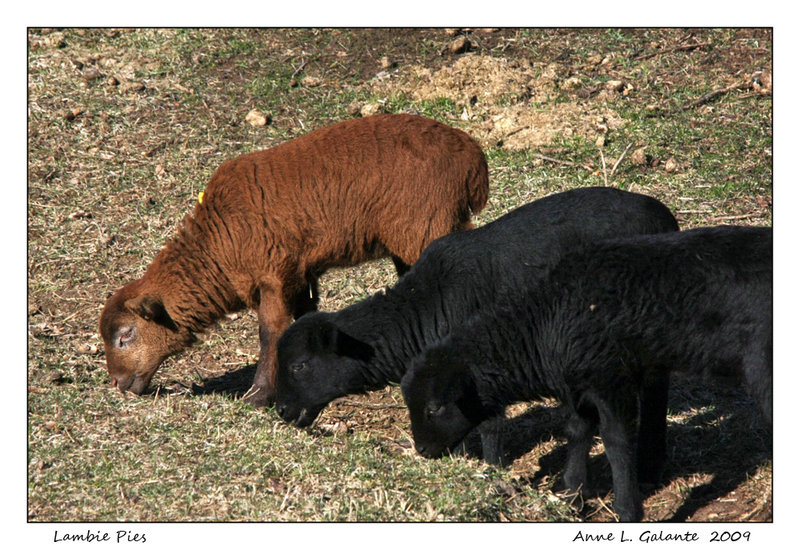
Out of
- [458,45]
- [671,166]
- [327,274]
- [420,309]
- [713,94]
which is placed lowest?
[327,274]

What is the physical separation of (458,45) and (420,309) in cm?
672

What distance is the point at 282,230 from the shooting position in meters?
7.88

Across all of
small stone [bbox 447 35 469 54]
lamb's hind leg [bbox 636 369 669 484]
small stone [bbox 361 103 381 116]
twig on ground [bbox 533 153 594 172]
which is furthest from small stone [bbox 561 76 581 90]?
lamb's hind leg [bbox 636 369 669 484]

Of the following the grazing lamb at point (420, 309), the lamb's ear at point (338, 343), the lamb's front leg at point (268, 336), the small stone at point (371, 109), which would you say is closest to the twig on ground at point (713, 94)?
the small stone at point (371, 109)

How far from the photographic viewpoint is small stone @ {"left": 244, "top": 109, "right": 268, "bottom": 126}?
12203mm

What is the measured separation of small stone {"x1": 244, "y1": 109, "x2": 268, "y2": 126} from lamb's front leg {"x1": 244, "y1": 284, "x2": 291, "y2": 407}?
4.78 m

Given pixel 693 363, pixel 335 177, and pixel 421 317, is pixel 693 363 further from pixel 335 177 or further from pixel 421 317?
pixel 335 177

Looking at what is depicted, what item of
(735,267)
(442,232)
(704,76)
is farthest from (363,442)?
(704,76)

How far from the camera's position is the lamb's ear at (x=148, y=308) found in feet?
25.5

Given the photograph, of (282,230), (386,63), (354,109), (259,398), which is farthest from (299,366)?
(386,63)

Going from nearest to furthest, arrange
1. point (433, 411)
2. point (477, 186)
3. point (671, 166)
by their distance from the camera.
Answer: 1. point (433, 411)
2. point (477, 186)
3. point (671, 166)

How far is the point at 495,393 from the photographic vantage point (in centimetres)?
637

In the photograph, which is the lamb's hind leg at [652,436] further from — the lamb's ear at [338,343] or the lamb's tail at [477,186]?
the lamb's tail at [477,186]

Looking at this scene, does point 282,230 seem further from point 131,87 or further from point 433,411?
point 131,87
